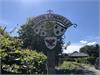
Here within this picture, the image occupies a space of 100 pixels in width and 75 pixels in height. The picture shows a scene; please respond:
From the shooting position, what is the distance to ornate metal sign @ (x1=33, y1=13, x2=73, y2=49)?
14.4 metres

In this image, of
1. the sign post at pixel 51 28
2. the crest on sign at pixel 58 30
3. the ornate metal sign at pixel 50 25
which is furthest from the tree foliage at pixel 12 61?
the crest on sign at pixel 58 30

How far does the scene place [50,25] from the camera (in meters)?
14.3

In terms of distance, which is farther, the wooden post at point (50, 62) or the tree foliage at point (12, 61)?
the wooden post at point (50, 62)

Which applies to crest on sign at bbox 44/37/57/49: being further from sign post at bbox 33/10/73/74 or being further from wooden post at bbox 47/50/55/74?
wooden post at bbox 47/50/55/74

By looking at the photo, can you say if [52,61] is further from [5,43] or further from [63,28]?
[5,43]

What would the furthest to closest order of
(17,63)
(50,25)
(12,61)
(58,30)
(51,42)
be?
(58,30), (50,25), (51,42), (17,63), (12,61)

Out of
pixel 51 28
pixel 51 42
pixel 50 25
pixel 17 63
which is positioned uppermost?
pixel 50 25

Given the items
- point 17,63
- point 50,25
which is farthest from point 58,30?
point 17,63

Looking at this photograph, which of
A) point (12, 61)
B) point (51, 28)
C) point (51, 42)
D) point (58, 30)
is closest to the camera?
point (12, 61)

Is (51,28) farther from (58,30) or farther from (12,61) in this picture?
(12,61)

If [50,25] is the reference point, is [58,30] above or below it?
below

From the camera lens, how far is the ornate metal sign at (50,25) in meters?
14.4

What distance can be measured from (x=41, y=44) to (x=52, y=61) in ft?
44.4

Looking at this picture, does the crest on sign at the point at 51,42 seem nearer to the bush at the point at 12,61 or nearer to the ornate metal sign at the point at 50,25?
the ornate metal sign at the point at 50,25
